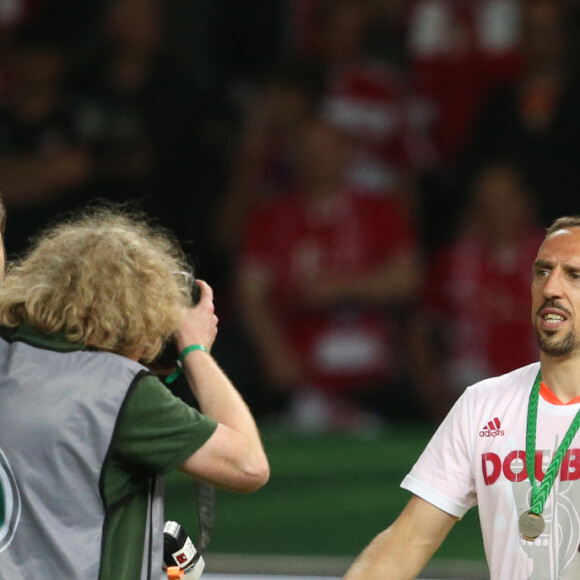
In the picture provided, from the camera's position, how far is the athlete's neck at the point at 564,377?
329 cm

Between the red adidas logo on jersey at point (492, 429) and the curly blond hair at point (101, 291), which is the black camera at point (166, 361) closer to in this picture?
the curly blond hair at point (101, 291)

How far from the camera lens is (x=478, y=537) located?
18.0ft

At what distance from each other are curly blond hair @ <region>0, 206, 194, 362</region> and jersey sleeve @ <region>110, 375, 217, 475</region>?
129 millimetres

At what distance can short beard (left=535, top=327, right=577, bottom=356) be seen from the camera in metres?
3.28

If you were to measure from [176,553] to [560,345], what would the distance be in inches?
41.0

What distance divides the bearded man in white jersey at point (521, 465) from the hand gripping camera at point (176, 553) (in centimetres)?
47

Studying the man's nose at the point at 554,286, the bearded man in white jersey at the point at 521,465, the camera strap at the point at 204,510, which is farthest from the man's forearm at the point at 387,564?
the man's nose at the point at 554,286

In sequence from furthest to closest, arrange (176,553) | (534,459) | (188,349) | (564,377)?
(564,377) < (534,459) < (176,553) < (188,349)

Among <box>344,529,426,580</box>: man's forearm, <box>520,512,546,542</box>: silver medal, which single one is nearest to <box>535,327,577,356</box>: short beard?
<box>520,512,546,542</box>: silver medal

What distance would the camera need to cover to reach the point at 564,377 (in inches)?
130

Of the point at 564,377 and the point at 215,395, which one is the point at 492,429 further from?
the point at 215,395

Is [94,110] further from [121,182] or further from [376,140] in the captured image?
[376,140]

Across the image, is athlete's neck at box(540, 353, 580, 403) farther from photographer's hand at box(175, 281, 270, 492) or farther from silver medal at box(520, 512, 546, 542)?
photographer's hand at box(175, 281, 270, 492)

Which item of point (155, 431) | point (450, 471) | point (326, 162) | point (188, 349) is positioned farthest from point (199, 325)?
point (326, 162)
